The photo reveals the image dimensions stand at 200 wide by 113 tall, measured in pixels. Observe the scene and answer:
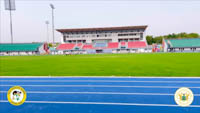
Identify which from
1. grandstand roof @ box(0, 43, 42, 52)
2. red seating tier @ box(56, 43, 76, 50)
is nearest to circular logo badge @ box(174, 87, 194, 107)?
red seating tier @ box(56, 43, 76, 50)

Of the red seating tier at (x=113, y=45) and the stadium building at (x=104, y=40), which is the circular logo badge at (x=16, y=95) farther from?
the red seating tier at (x=113, y=45)

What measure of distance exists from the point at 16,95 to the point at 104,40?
141ft

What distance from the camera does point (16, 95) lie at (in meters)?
3.39

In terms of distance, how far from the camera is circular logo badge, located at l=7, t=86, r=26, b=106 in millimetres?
3311

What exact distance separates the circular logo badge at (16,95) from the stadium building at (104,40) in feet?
124

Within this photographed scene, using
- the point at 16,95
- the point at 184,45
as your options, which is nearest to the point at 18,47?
the point at 16,95

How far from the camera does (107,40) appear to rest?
45.6 meters

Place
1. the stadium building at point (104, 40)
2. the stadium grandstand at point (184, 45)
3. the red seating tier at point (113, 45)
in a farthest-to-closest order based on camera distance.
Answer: the red seating tier at point (113, 45)
the stadium building at point (104, 40)
the stadium grandstand at point (184, 45)

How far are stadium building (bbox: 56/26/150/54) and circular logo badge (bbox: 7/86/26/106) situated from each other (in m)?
37.8

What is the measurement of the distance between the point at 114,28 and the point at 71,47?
1714 centimetres

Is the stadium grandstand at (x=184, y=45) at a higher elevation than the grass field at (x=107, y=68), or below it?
higher

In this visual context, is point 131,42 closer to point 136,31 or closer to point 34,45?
point 136,31

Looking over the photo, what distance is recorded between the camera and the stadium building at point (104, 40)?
41062mm

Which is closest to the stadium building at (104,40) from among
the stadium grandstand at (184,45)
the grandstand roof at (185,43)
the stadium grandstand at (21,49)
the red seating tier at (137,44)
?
the red seating tier at (137,44)
